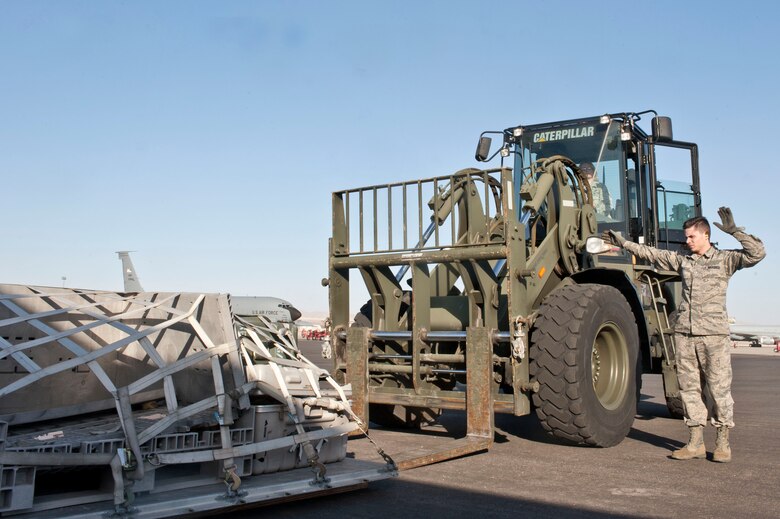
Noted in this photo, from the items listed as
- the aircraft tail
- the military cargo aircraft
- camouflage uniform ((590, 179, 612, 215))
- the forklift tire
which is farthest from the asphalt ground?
the aircraft tail

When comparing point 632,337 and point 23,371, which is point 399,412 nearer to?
point 632,337

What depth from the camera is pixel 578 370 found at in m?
6.61

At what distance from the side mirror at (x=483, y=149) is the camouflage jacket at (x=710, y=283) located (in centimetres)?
350

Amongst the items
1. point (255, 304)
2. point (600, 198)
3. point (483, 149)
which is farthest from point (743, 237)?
point (255, 304)

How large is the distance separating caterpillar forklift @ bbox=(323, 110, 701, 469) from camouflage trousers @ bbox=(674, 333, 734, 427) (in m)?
0.71

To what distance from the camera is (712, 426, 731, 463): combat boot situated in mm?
6402

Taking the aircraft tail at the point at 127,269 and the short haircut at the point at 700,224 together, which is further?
the aircraft tail at the point at 127,269

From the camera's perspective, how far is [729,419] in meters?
6.54

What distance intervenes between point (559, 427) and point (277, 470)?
2.72 m

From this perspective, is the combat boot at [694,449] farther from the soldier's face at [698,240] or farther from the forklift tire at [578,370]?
the soldier's face at [698,240]

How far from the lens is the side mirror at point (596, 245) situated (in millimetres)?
7352

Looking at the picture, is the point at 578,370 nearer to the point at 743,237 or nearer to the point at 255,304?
the point at 743,237

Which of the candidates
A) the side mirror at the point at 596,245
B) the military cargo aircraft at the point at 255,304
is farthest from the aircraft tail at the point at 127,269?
the side mirror at the point at 596,245

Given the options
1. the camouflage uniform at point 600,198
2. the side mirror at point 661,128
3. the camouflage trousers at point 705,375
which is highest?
the side mirror at point 661,128
